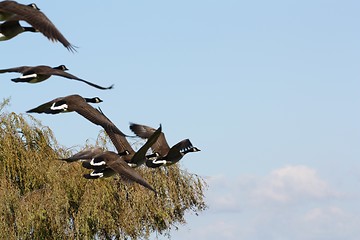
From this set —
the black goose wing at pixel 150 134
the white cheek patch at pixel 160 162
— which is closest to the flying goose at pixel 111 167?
the white cheek patch at pixel 160 162

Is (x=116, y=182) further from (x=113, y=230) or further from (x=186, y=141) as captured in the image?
(x=186, y=141)

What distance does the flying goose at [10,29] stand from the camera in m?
13.0

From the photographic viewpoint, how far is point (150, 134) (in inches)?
A: 634

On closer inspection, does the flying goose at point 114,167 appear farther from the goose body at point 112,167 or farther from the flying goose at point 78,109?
the flying goose at point 78,109

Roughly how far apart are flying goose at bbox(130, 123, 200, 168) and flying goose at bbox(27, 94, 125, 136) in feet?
5.38

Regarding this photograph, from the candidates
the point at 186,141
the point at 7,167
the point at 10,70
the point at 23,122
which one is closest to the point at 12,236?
the point at 7,167

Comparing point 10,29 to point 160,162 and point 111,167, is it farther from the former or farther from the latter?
point 160,162

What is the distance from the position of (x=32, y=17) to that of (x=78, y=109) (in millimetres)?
2040

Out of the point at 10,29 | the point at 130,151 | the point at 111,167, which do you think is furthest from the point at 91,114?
the point at 130,151

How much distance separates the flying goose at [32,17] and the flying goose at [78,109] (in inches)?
54.7

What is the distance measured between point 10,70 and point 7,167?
7.69m

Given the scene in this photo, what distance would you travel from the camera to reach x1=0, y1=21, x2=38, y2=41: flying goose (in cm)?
1302

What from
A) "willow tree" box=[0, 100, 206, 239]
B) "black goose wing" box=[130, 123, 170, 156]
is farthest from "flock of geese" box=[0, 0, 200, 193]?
"willow tree" box=[0, 100, 206, 239]

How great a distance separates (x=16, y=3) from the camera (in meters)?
12.0
